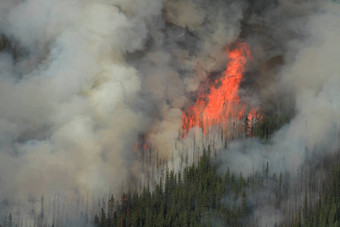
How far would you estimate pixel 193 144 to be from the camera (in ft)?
653

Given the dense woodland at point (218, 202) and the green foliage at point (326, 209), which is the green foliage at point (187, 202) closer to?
the dense woodland at point (218, 202)

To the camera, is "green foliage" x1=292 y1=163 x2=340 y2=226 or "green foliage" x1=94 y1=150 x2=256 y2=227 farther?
"green foliage" x1=292 y1=163 x2=340 y2=226

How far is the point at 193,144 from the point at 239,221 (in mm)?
31873

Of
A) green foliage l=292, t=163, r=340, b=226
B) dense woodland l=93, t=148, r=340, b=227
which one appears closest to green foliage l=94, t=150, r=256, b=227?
dense woodland l=93, t=148, r=340, b=227

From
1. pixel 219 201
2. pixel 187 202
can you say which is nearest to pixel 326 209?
pixel 219 201

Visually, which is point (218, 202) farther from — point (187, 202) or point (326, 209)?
point (326, 209)

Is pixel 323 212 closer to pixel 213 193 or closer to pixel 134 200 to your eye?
pixel 213 193

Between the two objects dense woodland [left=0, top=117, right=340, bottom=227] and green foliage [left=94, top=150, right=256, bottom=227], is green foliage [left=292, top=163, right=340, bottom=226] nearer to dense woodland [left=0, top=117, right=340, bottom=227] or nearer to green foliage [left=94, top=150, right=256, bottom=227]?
dense woodland [left=0, top=117, right=340, bottom=227]

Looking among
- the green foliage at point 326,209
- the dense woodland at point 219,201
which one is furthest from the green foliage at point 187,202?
the green foliage at point 326,209

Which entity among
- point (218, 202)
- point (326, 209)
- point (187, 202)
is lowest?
point (326, 209)

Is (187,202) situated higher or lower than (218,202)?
lower

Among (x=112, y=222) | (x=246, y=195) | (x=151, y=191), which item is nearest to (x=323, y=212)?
(x=246, y=195)


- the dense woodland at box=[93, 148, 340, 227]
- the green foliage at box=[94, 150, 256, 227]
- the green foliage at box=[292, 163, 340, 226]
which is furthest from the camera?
the green foliage at box=[292, 163, 340, 226]

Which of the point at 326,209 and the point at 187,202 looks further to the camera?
the point at 326,209
